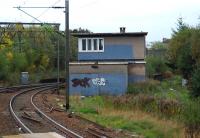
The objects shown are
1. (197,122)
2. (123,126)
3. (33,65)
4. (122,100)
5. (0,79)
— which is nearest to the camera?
(197,122)

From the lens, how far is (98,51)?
5488cm

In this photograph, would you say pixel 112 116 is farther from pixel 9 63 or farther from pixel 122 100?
pixel 9 63

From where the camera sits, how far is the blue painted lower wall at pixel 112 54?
54.5m

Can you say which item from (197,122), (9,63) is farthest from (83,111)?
(9,63)

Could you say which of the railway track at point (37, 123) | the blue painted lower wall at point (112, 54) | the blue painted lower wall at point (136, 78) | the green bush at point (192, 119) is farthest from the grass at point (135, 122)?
the blue painted lower wall at point (112, 54)

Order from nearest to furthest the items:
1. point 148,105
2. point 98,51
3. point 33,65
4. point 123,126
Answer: point 123,126, point 148,105, point 98,51, point 33,65

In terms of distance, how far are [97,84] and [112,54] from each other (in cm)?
877

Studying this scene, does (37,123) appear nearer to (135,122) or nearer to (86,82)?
(135,122)

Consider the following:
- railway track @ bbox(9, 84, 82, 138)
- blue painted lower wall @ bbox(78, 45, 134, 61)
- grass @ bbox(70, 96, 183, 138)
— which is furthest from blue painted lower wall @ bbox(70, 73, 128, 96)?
grass @ bbox(70, 96, 183, 138)

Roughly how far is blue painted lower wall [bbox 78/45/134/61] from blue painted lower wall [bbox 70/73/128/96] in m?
7.47

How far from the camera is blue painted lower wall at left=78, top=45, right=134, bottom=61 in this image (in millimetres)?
54500

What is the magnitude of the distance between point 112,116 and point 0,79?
46690mm

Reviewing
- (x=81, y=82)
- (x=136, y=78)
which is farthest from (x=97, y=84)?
(x=136, y=78)

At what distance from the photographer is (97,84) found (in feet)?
154
